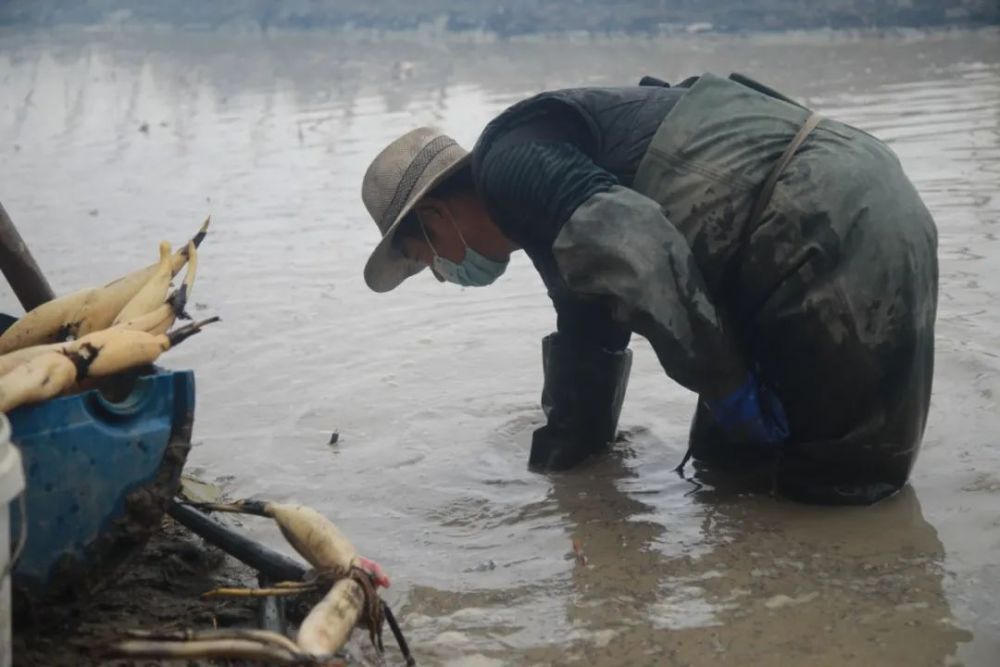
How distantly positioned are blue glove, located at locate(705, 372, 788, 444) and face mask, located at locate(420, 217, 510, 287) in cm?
83

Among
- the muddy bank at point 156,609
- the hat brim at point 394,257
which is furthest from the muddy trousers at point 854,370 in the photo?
the muddy bank at point 156,609

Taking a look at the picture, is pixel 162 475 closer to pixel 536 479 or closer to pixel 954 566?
pixel 536 479

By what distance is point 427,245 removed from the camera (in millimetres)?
3848

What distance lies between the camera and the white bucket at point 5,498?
6.17 feet

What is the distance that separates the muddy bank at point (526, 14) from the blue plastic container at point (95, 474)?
16.8m

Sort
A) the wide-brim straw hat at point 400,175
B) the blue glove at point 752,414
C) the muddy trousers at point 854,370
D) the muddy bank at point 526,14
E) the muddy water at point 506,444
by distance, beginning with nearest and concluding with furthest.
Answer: the muddy water at point 506,444 → the muddy trousers at point 854,370 → the blue glove at point 752,414 → the wide-brim straw hat at point 400,175 → the muddy bank at point 526,14

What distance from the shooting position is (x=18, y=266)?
329 cm

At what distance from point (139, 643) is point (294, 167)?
8.58m

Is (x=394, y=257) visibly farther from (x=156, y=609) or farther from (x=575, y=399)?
(x=156, y=609)

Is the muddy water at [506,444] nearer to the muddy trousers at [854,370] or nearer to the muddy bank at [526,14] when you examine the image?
the muddy trousers at [854,370]

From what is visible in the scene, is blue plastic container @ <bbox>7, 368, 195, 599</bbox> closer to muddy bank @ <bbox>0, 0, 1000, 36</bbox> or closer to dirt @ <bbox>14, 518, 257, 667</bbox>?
dirt @ <bbox>14, 518, 257, 667</bbox>

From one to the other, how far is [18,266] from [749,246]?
2030 mm

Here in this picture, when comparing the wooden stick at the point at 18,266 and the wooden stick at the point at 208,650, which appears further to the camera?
the wooden stick at the point at 18,266

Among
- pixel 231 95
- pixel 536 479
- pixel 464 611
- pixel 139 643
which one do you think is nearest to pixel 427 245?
pixel 536 479
